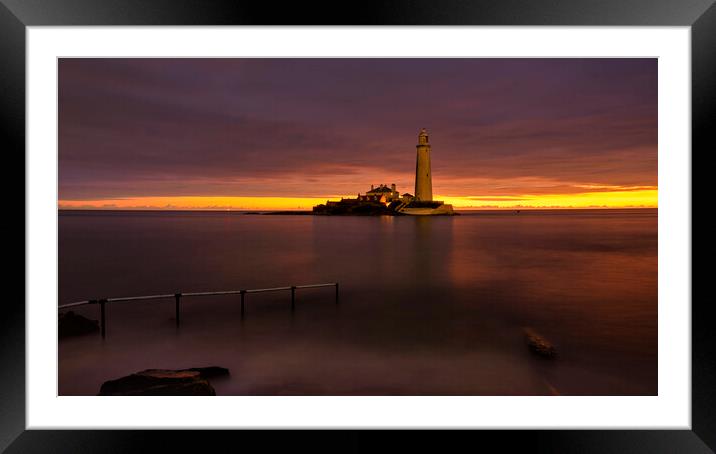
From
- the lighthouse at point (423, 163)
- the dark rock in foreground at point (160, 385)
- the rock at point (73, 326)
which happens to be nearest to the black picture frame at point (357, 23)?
the dark rock in foreground at point (160, 385)

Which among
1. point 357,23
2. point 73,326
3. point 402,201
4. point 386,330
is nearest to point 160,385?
point 357,23

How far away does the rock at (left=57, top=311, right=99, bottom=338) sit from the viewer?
3680mm

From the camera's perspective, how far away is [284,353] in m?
3.72

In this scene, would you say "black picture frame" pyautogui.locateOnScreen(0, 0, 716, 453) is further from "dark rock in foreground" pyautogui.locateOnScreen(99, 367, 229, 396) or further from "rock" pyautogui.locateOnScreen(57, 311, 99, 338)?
"rock" pyautogui.locateOnScreen(57, 311, 99, 338)

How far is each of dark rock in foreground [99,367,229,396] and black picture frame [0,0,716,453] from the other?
2.62 feet

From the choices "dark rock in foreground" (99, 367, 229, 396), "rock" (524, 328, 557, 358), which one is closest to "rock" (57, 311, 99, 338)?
"dark rock in foreground" (99, 367, 229, 396)

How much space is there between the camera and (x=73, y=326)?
12.4 ft

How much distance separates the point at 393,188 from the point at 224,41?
1616 inches

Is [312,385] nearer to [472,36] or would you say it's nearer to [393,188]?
[472,36]

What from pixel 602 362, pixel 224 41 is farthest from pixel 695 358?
pixel 602 362

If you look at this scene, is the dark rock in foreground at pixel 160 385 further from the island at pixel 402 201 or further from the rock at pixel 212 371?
the island at pixel 402 201

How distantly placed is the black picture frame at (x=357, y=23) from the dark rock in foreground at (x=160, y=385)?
2.62ft

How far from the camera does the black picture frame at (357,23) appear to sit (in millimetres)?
1338

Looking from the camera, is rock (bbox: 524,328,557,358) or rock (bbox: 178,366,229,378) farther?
rock (bbox: 524,328,557,358)
